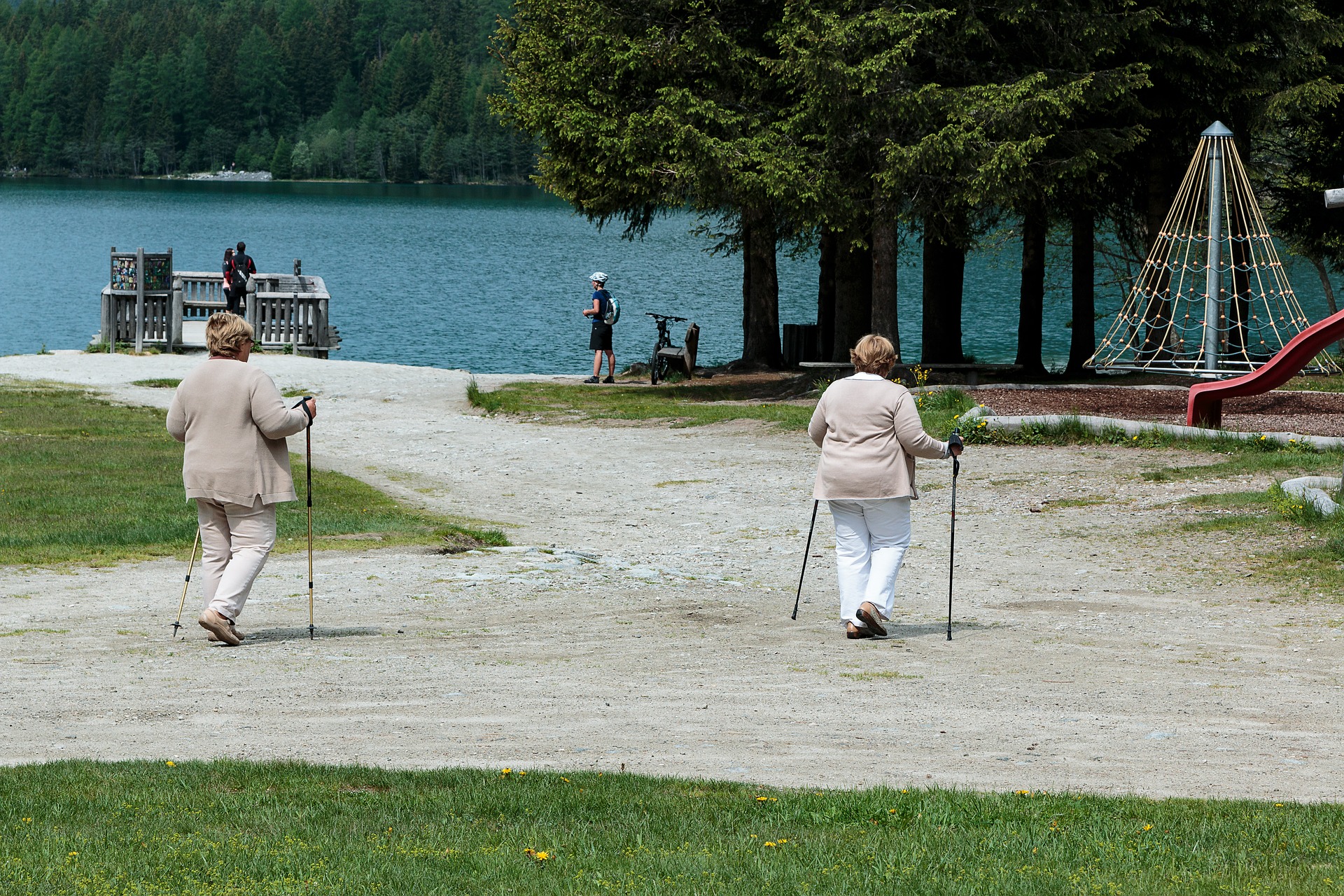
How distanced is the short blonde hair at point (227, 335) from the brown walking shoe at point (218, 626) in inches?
55.4

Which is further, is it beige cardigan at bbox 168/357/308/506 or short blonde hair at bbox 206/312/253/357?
short blonde hair at bbox 206/312/253/357

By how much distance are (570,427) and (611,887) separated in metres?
15.3

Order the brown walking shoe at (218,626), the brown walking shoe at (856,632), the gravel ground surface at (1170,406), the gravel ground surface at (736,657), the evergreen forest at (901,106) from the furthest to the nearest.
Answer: the evergreen forest at (901,106), the gravel ground surface at (1170,406), the brown walking shoe at (856,632), the brown walking shoe at (218,626), the gravel ground surface at (736,657)

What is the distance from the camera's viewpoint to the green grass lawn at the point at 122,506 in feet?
36.7

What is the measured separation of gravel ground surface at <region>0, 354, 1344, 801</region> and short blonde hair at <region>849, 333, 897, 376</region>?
5.16 ft

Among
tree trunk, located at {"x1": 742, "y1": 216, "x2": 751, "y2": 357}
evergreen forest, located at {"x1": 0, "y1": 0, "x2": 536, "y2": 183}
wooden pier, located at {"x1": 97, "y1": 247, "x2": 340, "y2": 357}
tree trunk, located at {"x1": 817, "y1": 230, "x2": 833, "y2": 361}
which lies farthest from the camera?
evergreen forest, located at {"x1": 0, "y1": 0, "x2": 536, "y2": 183}

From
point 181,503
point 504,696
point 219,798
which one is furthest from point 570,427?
point 219,798

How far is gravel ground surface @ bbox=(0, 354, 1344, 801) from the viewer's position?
20.7 ft

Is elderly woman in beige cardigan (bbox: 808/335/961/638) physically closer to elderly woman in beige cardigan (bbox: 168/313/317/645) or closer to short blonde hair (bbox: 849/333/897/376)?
short blonde hair (bbox: 849/333/897/376)

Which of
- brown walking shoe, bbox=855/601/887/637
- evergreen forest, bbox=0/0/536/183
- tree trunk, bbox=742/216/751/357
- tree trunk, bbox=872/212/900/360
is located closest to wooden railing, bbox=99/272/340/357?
tree trunk, bbox=742/216/751/357

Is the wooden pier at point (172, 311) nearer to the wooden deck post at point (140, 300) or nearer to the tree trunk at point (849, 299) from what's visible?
the wooden deck post at point (140, 300)

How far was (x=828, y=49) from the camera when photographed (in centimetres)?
2008

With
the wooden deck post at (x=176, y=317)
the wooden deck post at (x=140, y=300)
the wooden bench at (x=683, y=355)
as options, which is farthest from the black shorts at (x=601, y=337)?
the wooden deck post at (x=140, y=300)

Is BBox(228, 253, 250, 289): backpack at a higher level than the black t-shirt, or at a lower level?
higher
